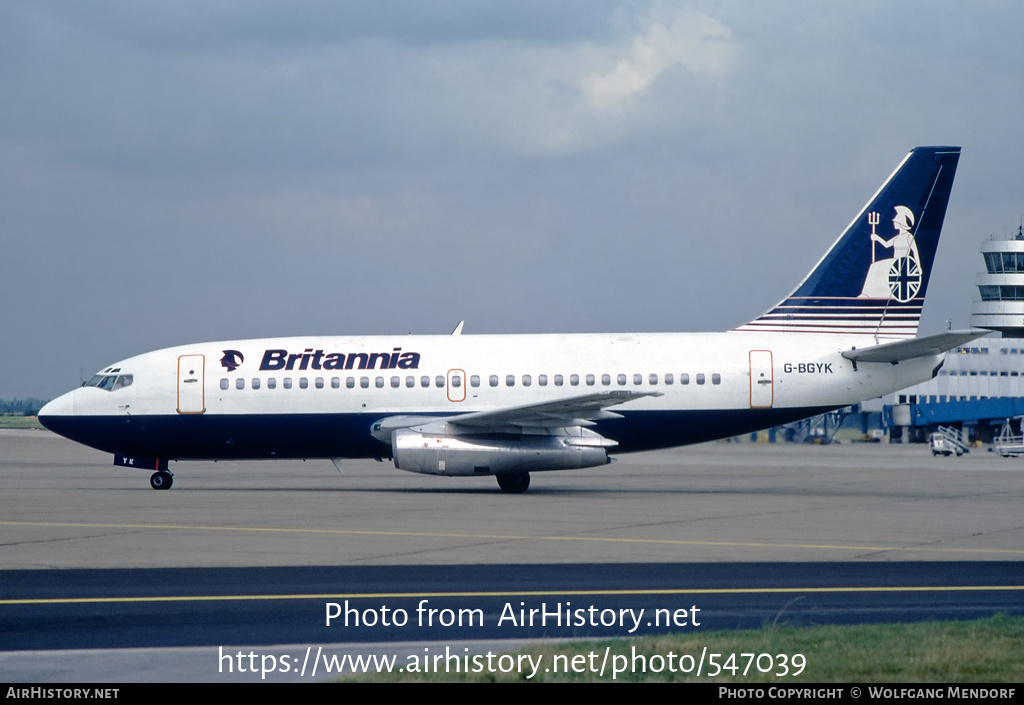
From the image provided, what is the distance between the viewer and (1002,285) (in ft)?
283

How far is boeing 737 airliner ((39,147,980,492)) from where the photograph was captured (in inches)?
1102

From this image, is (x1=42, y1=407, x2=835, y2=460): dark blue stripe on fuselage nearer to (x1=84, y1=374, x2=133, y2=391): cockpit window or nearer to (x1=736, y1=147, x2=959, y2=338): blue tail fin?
(x1=84, y1=374, x2=133, y2=391): cockpit window

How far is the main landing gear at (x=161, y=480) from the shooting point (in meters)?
29.2

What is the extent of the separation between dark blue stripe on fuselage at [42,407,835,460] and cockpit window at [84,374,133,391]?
90 centimetres

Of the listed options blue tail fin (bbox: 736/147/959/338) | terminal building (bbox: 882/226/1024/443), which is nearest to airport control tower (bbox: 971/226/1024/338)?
terminal building (bbox: 882/226/1024/443)

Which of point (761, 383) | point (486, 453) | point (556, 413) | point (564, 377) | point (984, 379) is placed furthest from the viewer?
point (984, 379)

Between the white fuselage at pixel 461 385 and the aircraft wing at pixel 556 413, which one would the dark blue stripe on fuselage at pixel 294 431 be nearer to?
the white fuselage at pixel 461 385

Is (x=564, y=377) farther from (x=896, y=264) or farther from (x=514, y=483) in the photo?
(x=896, y=264)

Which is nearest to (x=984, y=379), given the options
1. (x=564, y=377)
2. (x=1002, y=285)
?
(x=1002, y=285)

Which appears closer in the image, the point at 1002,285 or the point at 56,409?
the point at 56,409

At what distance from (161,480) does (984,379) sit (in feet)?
222

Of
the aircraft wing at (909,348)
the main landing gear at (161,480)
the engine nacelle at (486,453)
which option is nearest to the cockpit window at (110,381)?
the main landing gear at (161,480)

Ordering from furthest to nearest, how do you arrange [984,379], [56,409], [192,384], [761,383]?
[984,379] < [56,409] < [192,384] < [761,383]

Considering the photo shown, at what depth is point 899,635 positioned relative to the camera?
922 centimetres
